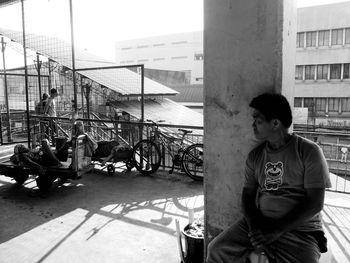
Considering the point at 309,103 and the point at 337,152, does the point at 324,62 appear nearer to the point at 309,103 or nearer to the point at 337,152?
the point at 309,103

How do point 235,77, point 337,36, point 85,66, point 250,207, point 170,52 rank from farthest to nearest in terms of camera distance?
1. point 170,52
2. point 337,36
3. point 85,66
4. point 235,77
5. point 250,207

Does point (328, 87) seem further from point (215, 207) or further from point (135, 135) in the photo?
point (215, 207)

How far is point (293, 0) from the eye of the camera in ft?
8.82

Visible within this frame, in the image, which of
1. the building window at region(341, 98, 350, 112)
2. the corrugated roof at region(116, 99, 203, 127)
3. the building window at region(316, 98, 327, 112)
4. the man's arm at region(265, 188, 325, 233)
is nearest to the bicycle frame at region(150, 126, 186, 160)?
the corrugated roof at region(116, 99, 203, 127)

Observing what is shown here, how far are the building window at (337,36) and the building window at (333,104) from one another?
521 centimetres

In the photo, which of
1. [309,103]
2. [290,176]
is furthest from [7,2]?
[309,103]

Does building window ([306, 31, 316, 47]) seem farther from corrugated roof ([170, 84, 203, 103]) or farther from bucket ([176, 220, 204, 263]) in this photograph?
bucket ([176, 220, 204, 263])

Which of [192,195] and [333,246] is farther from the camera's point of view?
[192,195]

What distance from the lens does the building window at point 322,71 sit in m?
30.0

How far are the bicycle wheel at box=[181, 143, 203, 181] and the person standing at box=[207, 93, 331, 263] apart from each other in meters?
3.72

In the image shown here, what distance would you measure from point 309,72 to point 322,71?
3.87 feet

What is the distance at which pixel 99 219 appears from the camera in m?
4.37

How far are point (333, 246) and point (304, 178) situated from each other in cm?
189

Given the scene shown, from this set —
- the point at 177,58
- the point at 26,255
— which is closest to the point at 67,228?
the point at 26,255
